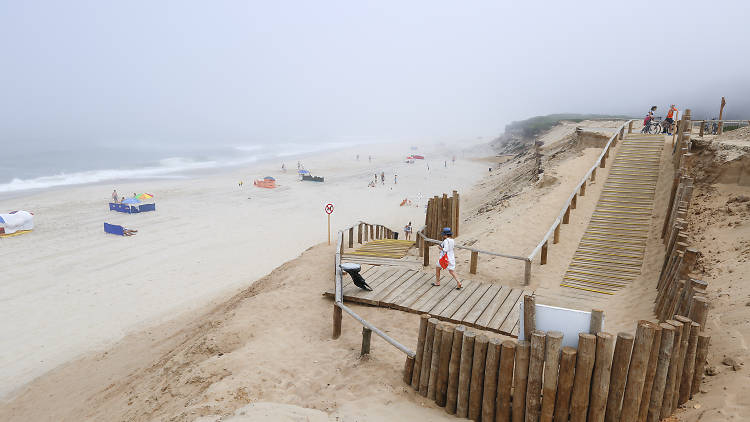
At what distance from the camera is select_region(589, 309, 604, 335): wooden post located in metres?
3.98

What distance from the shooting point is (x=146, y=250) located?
2009 cm

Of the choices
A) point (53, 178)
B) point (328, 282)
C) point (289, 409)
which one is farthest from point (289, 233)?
point (53, 178)

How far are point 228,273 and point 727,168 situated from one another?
16643 millimetres

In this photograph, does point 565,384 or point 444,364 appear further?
point 444,364

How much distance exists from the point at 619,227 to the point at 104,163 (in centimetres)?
6522

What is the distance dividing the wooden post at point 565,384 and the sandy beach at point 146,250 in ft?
38.2

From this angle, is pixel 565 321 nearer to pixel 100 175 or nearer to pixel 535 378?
pixel 535 378

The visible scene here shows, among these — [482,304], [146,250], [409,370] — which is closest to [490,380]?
[409,370]

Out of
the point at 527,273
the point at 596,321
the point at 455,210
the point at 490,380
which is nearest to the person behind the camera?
the point at 596,321

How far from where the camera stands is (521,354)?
14.0 feet

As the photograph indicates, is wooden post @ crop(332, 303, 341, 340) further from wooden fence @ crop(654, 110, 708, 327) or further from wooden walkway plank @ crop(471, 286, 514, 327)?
wooden fence @ crop(654, 110, 708, 327)

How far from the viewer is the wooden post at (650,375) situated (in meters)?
4.09

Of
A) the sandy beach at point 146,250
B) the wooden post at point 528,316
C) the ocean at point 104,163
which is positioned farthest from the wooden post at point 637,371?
the ocean at point 104,163

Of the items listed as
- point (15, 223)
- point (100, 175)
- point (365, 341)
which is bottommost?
point (15, 223)
